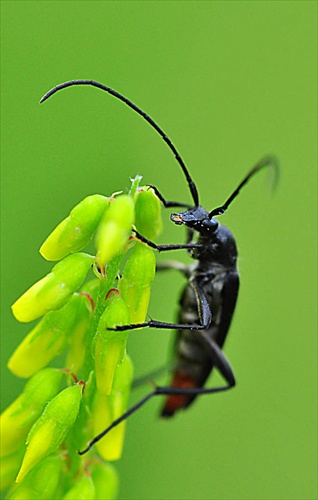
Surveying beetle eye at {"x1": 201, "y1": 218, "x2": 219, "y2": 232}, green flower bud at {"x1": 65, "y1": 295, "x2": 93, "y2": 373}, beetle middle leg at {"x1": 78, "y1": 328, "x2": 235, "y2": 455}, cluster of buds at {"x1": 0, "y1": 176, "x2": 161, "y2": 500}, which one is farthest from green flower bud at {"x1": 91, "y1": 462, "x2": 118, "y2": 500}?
beetle middle leg at {"x1": 78, "y1": 328, "x2": 235, "y2": 455}

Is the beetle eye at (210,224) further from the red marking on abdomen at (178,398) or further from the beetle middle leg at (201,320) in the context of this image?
the red marking on abdomen at (178,398)

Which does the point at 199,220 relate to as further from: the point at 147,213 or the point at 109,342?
the point at 109,342

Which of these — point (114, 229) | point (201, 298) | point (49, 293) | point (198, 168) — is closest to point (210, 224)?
point (201, 298)

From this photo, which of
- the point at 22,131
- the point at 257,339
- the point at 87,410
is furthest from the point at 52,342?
the point at 257,339

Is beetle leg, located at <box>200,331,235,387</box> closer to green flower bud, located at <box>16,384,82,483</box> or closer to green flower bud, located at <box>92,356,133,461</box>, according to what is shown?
green flower bud, located at <box>92,356,133,461</box>

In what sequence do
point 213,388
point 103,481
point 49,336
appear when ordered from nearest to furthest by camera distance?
1. point 49,336
2. point 103,481
3. point 213,388

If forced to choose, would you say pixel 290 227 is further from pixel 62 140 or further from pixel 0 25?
pixel 0 25
